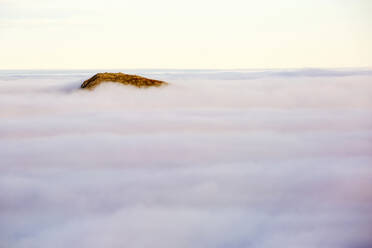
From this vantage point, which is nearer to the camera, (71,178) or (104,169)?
(71,178)

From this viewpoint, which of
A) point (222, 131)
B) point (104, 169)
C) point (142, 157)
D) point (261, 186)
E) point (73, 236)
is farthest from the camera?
point (222, 131)

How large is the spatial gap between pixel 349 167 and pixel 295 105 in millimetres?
41523

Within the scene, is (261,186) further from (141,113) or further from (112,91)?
(141,113)

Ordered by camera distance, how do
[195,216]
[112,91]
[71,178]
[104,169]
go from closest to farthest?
[195,216], [71,178], [104,169], [112,91]

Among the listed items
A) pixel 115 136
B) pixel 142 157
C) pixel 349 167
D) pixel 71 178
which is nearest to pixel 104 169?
pixel 71 178

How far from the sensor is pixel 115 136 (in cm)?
3819

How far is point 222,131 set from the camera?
Answer: 41938 mm

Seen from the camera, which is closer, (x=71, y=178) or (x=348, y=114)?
(x=71, y=178)

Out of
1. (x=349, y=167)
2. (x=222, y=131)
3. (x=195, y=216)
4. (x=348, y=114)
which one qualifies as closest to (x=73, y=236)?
(x=195, y=216)

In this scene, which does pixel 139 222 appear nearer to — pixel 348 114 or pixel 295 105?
pixel 348 114

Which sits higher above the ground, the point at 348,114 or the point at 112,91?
the point at 112,91

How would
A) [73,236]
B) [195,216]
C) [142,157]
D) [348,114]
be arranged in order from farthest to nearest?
[348,114]
[142,157]
[195,216]
[73,236]

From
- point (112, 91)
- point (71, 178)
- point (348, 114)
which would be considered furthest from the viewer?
point (348, 114)

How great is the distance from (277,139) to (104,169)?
17.7 metres
